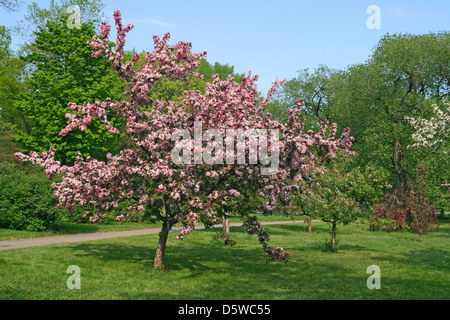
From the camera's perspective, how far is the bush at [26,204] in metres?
21.2

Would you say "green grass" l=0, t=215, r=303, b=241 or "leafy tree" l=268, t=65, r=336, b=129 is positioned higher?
"leafy tree" l=268, t=65, r=336, b=129

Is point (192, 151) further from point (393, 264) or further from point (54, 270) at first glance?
point (393, 264)

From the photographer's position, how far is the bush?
2117cm

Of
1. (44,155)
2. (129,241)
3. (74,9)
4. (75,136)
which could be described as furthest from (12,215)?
(74,9)

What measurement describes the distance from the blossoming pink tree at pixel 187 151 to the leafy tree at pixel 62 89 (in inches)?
824

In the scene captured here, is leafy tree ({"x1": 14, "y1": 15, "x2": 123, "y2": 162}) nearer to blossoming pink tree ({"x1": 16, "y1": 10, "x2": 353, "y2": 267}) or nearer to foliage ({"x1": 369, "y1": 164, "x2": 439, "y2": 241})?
blossoming pink tree ({"x1": 16, "y1": 10, "x2": 353, "y2": 267})

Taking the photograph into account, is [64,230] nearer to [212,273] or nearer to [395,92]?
[212,273]

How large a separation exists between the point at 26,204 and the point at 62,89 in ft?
50.6

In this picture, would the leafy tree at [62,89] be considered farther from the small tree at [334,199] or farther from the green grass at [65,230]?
the small tree at [334,199]

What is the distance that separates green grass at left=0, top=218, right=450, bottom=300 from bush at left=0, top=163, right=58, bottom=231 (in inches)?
139

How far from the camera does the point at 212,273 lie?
1390 centimetres

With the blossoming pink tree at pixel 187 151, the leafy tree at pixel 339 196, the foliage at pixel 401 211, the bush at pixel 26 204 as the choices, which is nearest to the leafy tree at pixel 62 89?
the bush at pixel 26 204

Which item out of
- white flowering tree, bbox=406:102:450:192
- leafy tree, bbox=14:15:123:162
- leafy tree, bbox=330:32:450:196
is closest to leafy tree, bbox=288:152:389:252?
white flowering tree, bbox=406:102:450:192
